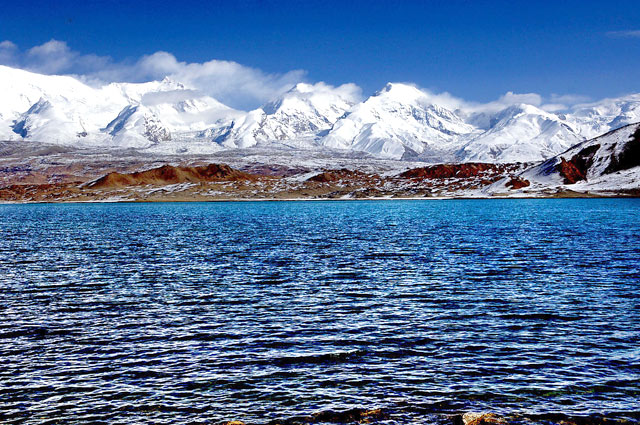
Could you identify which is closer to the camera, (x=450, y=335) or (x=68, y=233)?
(x=450, y=335)

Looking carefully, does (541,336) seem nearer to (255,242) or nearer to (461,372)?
(461,372)

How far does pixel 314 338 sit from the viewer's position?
2836 cm

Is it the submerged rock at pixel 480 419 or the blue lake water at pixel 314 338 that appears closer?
the submerged rock at pixel 480 419

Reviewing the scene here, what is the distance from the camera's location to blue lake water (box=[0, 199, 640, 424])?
20.2 metres

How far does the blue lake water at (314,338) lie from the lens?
20156mm

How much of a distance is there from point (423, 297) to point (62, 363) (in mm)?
22762

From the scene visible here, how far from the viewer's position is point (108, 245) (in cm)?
7800

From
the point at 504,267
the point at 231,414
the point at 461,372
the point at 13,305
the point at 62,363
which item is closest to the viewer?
the point at 231,414

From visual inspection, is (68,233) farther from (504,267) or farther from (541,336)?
(541,336)

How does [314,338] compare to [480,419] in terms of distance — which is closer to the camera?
[480,419]

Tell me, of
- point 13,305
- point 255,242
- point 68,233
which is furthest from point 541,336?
point 68,233

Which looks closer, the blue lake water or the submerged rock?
the submerged rock

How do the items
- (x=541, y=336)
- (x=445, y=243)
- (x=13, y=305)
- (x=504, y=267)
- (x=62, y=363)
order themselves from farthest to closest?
(x=445, y=243), (x=504, y=267), (x=13, y=305), (x=541, y=336), (x=62, y=363)

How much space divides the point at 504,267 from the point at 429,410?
119ft
